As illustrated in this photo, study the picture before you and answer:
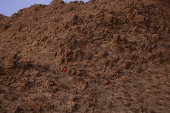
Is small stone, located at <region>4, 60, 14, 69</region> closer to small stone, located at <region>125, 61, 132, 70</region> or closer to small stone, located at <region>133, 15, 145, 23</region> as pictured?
small stone, located at <region>125, 61, 132, 70</region>

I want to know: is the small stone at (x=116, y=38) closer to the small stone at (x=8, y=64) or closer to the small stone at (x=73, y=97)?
the small stone at (x=73, y=97)

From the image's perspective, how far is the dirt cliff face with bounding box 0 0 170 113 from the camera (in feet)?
23.3

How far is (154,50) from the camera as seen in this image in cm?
1088

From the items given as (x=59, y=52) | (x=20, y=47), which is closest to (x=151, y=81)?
(x=59, y=52)

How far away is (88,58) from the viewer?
380 inches

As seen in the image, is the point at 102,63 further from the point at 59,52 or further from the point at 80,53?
the point at 59,52

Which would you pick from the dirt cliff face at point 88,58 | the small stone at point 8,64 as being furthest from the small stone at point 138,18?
the small stone at point 8,64

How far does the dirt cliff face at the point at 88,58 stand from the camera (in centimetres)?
711

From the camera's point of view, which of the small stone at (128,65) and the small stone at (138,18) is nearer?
the small stone at (128,65)

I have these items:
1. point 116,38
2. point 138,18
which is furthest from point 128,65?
point 138,18

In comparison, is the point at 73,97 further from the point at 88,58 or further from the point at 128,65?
the point at 128,65

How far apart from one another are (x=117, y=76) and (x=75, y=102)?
3.03 metres

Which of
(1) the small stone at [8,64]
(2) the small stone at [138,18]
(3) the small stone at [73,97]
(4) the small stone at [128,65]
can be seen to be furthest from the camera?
(2) the small stone at [138,18]

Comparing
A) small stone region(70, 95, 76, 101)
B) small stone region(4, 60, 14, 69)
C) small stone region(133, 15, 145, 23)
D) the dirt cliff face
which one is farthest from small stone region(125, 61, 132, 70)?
small stone region(4, 60, 14, 69)
